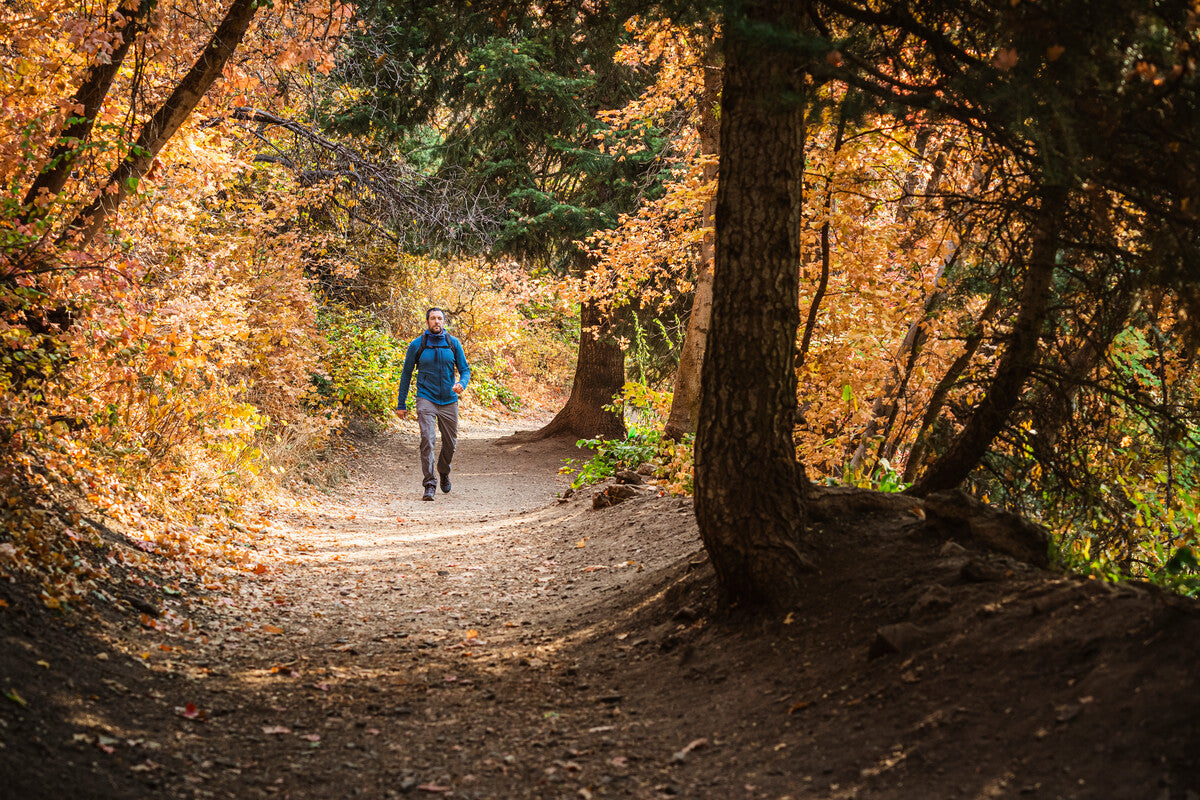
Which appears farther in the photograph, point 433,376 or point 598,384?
point 598,384

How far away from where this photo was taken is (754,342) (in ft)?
14.1

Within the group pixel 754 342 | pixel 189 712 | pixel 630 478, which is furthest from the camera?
pixel 630 478

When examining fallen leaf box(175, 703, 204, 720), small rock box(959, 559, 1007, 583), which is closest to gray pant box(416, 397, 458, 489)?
fallen leaf box(175, 703, 204, 720)

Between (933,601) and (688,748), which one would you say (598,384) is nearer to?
(933,601)

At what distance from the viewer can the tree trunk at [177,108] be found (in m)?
6.02

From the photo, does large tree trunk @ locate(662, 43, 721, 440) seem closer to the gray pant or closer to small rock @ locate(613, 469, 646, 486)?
small rock @ locate(613, 469, 646, 486)

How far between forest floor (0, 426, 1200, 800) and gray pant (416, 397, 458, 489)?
4864 mm

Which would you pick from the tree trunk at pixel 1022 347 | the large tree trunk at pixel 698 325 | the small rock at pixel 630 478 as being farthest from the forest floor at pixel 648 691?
the large tree trunk at pixel 698 325

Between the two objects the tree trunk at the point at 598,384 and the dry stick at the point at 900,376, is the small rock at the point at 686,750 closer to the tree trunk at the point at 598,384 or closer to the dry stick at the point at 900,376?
the dry stick at the point at 900,376

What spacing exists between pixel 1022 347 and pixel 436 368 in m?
7.60

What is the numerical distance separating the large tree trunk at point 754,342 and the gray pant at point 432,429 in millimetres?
6854

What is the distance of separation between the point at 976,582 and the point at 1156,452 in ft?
8.09

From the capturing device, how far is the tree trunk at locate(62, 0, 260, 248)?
6020 millimetres

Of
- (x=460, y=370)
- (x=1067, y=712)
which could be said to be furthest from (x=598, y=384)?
(x=1067, y=712)
